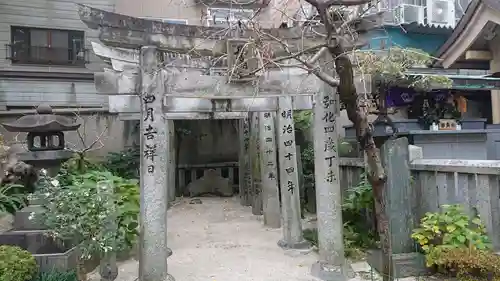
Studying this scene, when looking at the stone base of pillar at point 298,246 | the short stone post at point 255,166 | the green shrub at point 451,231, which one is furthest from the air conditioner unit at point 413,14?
the green shrub at point 451,231

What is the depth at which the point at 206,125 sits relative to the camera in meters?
18.0

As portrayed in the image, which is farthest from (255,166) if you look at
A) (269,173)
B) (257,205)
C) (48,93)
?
(48,93)

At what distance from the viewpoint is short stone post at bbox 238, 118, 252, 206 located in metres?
14.0

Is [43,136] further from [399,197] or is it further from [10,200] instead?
[399,197]

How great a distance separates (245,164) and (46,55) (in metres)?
9.11

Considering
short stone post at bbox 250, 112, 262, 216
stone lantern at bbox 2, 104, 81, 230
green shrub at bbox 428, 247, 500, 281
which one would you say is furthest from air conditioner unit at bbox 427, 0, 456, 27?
stone lantern at bbox 2, 104, 81, 230

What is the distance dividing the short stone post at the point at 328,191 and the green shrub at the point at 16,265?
13.4 feet

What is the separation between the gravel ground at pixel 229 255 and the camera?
253 inches

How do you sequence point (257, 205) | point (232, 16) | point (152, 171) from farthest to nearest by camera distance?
point (257, 205), point (232, 16), point (152, 171)

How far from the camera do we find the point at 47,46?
16.0 metres

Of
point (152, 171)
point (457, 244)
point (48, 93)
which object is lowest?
point (457, 244)

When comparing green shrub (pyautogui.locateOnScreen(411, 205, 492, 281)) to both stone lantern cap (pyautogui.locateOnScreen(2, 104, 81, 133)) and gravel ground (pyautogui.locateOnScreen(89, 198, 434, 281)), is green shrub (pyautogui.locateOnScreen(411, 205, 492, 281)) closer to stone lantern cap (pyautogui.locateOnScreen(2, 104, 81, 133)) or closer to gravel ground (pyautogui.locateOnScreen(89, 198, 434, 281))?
gravel ground (pyautogui.locateOnScreen(89, 198, 434, 281))

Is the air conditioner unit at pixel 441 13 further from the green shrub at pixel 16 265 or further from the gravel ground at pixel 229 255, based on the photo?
the green shrub at pixel 16 265

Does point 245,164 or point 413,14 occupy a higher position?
point 413,14
